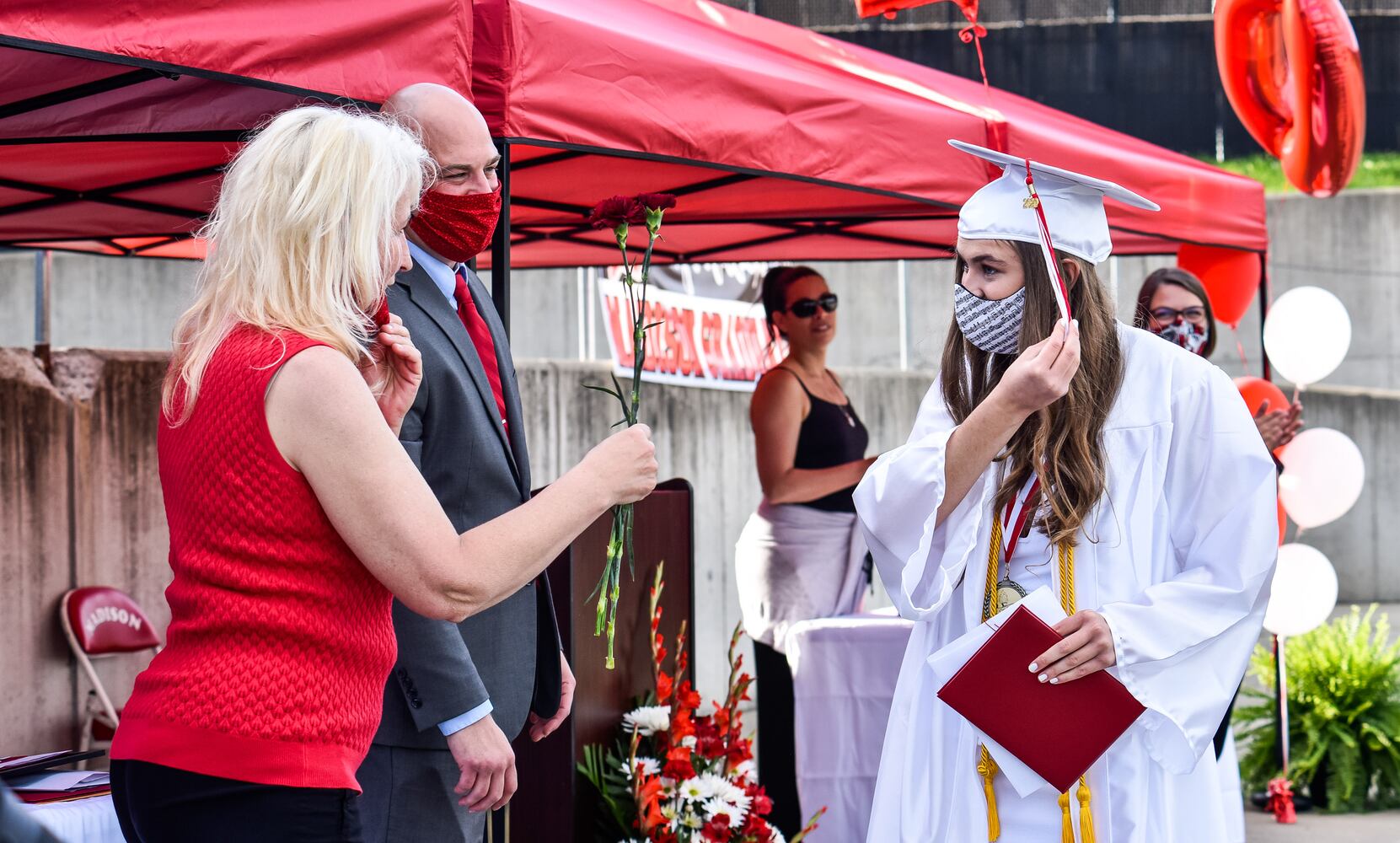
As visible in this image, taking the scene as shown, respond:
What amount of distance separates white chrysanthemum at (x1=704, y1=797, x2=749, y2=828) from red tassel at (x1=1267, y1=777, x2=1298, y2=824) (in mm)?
2987

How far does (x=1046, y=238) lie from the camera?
231 centimetres

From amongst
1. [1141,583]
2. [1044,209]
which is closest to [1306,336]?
[1044,209]

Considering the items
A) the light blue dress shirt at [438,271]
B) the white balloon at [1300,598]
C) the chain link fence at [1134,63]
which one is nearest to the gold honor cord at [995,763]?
the light blue dress shirt at [438,271]

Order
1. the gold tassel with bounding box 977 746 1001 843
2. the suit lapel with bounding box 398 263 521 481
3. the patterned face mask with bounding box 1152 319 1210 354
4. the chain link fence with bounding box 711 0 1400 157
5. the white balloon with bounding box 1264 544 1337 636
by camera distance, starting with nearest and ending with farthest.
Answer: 1. the suit lapel with bounding box 398 263 521 481
2. the gold tassel with bounding box 977 746 1001 843
3. the patterned face mask with bounding box 1152 319 1210 354
4. the white balloon with bounding box 1264 544 1337 636
5. the chain link fence with bounding box 711 0 1400 157

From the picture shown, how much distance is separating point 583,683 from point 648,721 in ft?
0.72

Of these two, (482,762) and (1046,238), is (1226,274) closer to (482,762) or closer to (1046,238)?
(1046,238)

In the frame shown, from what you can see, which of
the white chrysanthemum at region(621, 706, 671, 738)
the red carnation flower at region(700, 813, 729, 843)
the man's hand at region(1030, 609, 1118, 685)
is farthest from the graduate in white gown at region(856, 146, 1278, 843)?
the white chrysanthemum at region(621, 706, 671, 738)

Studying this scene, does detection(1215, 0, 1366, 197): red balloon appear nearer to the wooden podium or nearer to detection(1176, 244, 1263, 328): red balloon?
detection(1176, 244, 1263, 328): red balloon

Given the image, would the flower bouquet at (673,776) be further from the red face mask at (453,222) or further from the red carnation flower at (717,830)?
the red face mask at (453,222)

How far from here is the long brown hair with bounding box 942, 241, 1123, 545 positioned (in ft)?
7.34

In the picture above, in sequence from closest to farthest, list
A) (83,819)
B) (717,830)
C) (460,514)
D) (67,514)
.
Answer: (460,514) < (83,819) < (717,830) < (67,514)

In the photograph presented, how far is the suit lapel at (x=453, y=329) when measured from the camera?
7.06 feet

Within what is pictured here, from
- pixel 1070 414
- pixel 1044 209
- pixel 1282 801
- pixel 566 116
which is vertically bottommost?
pixel 1282 801

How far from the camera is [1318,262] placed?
14992 millimetres
